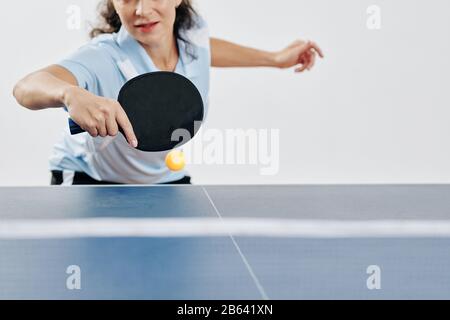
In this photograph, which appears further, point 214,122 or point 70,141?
point 214,122

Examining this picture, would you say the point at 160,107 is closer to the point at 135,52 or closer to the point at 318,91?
the point at 135,52

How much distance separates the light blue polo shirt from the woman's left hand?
0.54m

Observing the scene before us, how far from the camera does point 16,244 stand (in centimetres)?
178

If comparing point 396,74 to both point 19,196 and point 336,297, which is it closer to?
point 19,196

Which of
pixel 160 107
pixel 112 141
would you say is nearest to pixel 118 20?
pixel 160 107

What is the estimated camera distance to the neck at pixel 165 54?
11.9 ft

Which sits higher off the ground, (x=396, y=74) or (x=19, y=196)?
(x=396, y=74)

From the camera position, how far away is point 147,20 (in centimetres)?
359

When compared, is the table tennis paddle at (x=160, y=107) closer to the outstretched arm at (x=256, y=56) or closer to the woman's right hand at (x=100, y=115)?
the outstretched arm at (x=256, y=56)

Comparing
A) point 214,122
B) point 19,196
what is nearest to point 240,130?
point 214,122

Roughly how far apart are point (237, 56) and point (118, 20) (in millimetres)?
646

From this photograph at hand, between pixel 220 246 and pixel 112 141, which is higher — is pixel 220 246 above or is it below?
below

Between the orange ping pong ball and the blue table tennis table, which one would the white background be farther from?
the blue table tennis table

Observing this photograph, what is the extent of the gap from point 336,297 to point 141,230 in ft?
2.36
